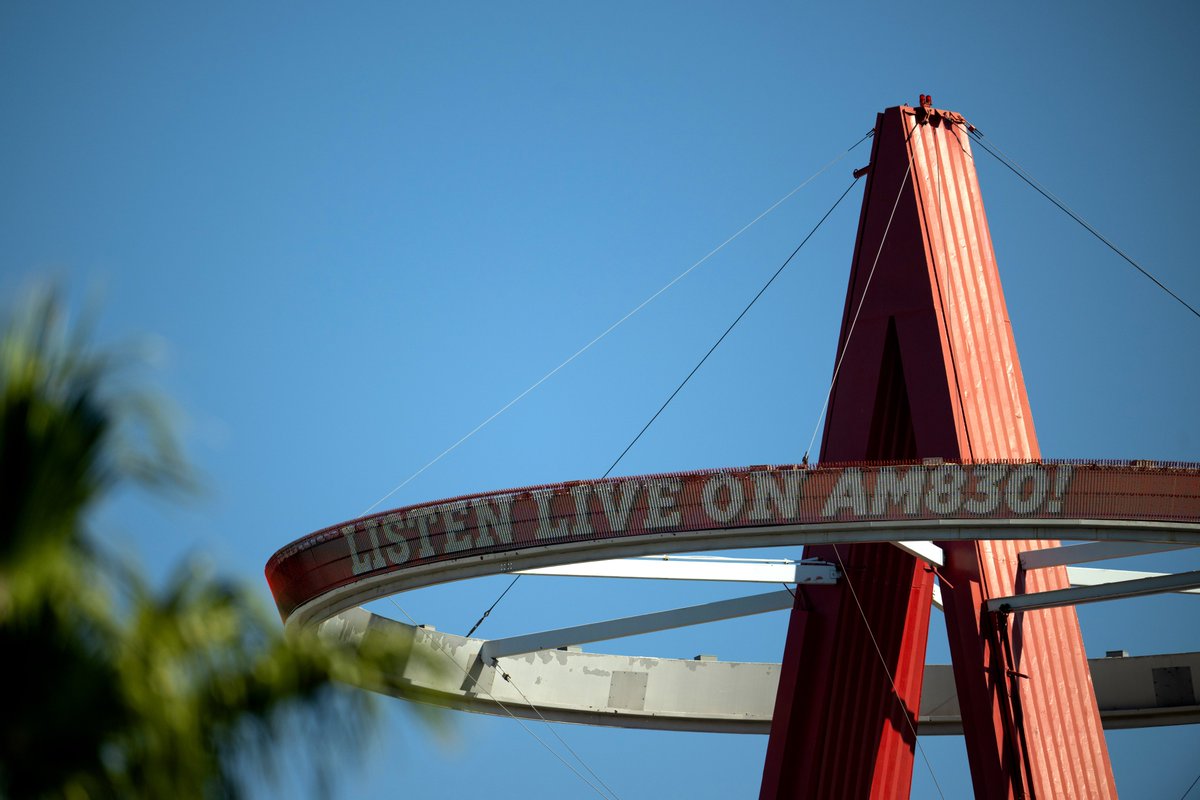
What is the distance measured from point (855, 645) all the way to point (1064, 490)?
20.7ft

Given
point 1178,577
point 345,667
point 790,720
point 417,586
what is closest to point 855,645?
point 790,720

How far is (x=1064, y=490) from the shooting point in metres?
18.2

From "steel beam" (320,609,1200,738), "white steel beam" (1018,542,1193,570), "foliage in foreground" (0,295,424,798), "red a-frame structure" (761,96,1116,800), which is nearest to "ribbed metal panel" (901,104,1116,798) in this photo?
"red a-frame structure" (761,96,1116,800)

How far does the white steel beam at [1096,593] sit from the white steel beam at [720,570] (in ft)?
9.62

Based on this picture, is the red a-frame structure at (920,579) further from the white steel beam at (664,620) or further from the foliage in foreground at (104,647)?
the foliage in foreground at (104,647)

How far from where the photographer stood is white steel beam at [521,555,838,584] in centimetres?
2278

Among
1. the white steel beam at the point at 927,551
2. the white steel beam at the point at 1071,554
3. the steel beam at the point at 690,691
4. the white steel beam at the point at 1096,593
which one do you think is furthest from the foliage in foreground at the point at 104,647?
the steel beam at the point at 690,691

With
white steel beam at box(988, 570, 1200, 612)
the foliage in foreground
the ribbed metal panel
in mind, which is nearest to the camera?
the foliage in foreground

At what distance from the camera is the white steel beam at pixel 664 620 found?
2494cm

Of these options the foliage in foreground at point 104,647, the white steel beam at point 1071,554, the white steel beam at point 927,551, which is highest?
the white steel beam at point 1071,554

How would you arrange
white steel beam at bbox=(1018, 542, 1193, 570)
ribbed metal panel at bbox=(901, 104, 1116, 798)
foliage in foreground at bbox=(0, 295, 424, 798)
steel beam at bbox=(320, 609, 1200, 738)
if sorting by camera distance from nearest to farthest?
foliage in foreground at bbox=(0, 295, 424, 798)
ribbed metal panel at bbox=(901, 104, 1116, 798)
white steel beam at bbox=(1018, 542, 1193, 570)
steel beam at bbox=(320, 609, 1200, 738)

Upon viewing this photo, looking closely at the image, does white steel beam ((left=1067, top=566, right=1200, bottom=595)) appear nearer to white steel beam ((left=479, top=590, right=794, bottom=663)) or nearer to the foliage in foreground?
white steel beam ((left=479, top=590, right=794, bottom=663))

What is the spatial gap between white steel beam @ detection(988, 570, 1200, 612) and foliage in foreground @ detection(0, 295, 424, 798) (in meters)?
18.2

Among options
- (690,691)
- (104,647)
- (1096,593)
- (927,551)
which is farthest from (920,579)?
(104,647)
